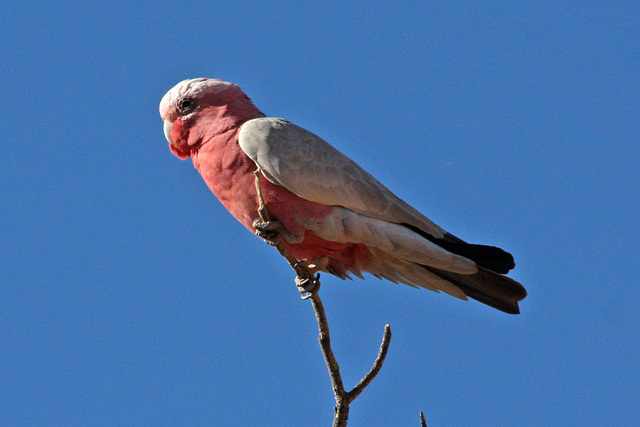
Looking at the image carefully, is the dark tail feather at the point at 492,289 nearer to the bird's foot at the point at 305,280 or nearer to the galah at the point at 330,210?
the galah at the point at 330,210

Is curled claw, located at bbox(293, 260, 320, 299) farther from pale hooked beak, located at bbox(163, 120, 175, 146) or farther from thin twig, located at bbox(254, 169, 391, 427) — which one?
→ pale hooked beak, located at bbox(163, 120, 175, 146)

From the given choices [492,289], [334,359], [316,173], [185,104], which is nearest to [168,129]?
[185,104]

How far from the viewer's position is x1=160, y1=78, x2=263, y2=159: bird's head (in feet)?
22.1

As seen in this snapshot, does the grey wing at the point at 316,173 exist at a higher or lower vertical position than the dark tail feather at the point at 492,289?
higher

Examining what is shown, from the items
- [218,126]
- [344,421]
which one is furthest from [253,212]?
[344,421]

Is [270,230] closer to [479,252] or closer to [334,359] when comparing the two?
[334,359]

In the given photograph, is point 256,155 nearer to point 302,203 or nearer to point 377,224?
point 302,203

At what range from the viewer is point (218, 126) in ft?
21.8

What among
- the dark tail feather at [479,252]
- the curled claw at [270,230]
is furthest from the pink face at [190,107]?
the dark tail feather at [479,252]

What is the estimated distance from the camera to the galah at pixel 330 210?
619 cm

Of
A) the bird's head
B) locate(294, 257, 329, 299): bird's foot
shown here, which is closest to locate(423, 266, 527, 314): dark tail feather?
locate(294, 257, 329, 299): bird's foot

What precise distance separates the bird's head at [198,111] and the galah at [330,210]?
0.05 ft

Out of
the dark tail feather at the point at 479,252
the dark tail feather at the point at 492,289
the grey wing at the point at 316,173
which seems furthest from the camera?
the dark tail feather at the point at 492,289

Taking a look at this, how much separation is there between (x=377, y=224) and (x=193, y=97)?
2.14 m
